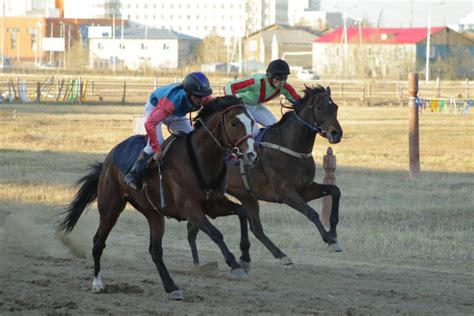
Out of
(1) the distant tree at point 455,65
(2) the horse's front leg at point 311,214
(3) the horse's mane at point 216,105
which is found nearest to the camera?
(3) the horse's mane at point 216,105

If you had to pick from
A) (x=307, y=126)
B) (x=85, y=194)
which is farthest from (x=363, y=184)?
(x=85, y=194)

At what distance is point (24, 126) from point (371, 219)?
25027mm

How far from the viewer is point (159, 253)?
10312 mm

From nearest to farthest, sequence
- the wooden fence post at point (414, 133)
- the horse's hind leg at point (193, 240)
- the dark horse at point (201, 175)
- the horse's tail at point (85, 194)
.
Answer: the dark horse at point (201, 175), the horse's tail at point (85, 194), the horse's hind leg at point (193, 240), the wooden fence post at point (414, 133)

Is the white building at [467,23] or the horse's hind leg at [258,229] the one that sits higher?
the white building at [467,23]

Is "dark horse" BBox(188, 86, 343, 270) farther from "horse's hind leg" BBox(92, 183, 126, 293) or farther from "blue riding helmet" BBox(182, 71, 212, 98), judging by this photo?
"blue riding helmet" BBox(182, 71, 212, 98)

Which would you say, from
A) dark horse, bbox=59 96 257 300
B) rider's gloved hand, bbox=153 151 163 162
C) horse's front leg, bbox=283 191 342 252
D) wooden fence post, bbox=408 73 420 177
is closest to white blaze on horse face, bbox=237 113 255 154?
dark horse, bbox=59 96 257 300

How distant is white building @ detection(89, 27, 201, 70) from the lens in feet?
478

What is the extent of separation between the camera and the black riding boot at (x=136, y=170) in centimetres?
1055

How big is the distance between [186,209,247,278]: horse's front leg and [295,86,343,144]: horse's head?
9.59 ft

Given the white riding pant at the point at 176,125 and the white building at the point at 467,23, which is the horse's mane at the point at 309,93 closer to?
the white riding pant at the point at 176,125

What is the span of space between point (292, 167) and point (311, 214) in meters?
0.77

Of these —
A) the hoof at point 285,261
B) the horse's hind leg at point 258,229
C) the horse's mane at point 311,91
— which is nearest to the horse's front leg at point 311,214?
the horse's hind leg at point 258,229

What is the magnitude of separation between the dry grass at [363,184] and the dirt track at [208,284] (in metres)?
1.36
